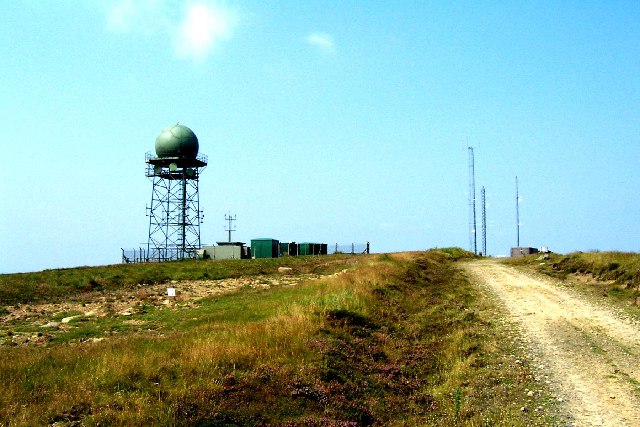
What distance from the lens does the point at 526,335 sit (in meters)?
16.1

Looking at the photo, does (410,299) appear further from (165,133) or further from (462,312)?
(165,133)

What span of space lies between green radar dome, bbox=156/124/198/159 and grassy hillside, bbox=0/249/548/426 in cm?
6175

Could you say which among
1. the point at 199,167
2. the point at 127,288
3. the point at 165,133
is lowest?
the point at 127,288

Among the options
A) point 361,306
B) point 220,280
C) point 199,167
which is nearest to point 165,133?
point 199,167

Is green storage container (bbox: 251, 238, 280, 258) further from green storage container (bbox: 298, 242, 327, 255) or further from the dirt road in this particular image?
the dirt road

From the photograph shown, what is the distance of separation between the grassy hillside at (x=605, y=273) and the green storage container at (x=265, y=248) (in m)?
44.8

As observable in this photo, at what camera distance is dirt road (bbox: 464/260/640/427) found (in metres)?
10.0

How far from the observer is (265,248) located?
75.8 metres

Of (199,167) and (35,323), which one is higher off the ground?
(199,167)

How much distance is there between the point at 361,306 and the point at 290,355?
6786 mm

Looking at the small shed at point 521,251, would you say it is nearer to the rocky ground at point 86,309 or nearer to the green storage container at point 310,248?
the green storage container at point 310,248

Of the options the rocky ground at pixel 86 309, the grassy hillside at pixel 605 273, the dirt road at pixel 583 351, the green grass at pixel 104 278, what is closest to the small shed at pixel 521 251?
the green grass at pixel 104 278

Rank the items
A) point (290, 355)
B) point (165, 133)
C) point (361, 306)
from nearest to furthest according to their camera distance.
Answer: point (290, 355)
point (361, 306)
point (165, 133)

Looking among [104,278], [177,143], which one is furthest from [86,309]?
[177,143]
